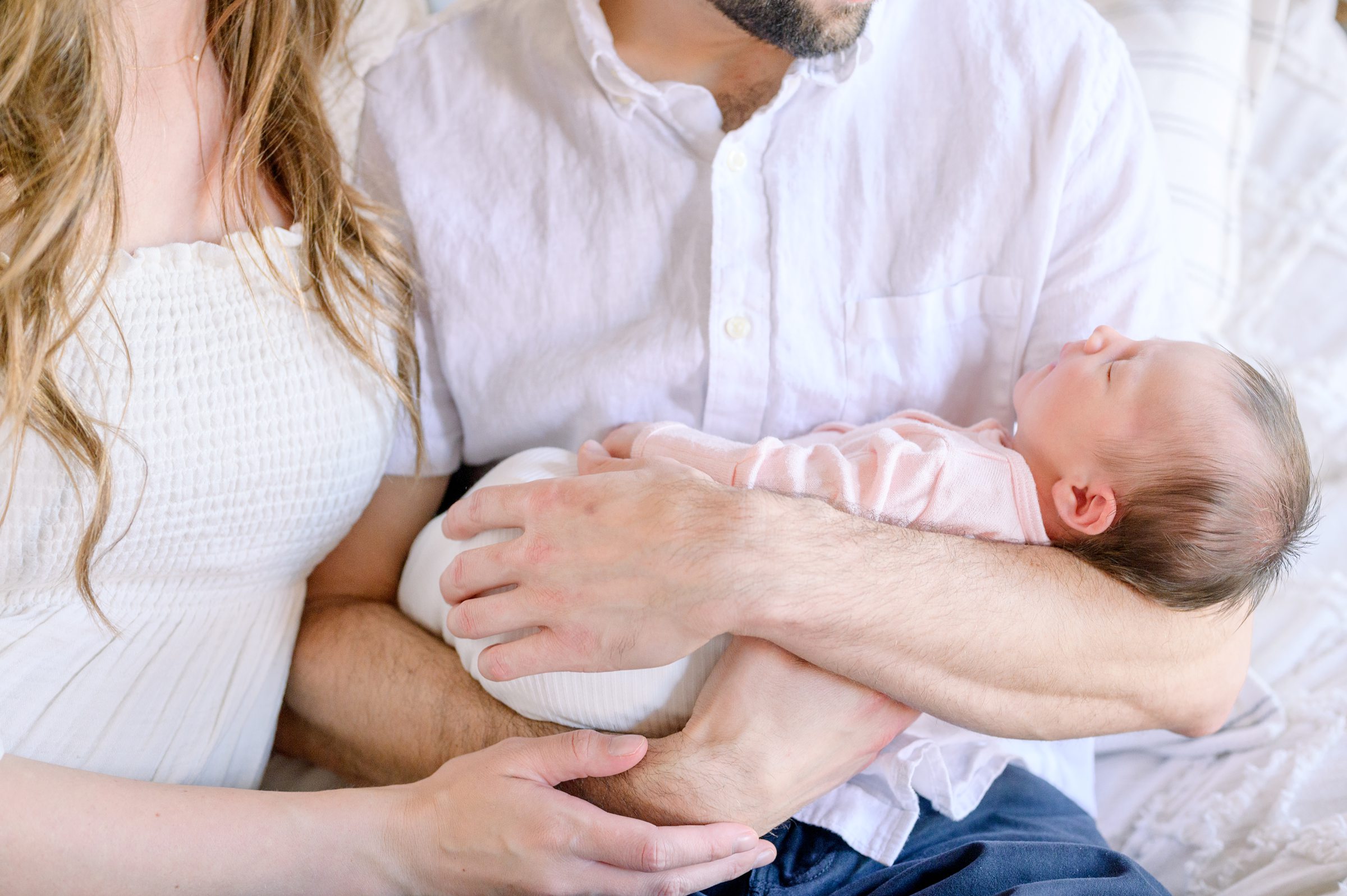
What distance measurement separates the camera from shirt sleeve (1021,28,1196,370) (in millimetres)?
1205

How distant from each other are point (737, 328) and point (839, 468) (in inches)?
9.5

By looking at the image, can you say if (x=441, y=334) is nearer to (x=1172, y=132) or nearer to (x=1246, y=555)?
(x=1246, y=555)

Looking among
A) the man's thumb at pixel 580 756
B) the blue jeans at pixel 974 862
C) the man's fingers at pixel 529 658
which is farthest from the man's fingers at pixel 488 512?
the blue jeans at pixel 974 862

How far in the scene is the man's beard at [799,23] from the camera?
1.15 m

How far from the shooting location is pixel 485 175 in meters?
1.31

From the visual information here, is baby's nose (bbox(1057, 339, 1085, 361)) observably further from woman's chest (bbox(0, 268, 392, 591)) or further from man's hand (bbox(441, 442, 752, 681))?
woman's chest (bbox(0, 268, 392, 591))

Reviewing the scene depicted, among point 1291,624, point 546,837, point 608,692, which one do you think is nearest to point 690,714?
point 608,692

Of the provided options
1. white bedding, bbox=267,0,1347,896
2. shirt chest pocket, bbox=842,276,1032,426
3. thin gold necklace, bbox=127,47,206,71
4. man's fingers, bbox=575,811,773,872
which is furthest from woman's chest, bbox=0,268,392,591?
shirt chest pocket, bbox=842,276,1032,426

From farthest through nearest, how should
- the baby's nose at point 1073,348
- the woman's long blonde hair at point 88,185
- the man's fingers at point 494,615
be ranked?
1. the baby's nose at point 1073,348
2. the man's fingers at point 494,615
3. the woman's long blonde hair at point 88,185

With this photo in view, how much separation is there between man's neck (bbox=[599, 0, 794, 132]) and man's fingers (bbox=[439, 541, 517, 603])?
23.1 inches

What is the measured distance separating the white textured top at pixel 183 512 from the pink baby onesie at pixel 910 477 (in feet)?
1.36

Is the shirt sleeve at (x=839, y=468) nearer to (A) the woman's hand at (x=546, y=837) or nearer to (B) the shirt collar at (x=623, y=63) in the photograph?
(A) the woman's hand at (x=546, y=837)

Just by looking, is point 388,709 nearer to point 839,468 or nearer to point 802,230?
point 839,468

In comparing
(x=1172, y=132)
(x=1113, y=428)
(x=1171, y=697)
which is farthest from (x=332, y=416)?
(x=1172, y=132)
